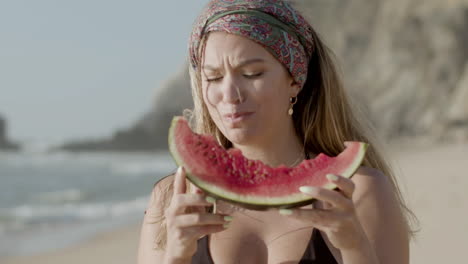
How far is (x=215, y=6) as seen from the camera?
2674mm

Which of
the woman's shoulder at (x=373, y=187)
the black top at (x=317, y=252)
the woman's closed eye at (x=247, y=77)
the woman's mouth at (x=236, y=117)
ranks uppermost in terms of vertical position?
the woman's closed eye at (x=247, y=77)

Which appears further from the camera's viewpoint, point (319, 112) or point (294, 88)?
point (319, 112)

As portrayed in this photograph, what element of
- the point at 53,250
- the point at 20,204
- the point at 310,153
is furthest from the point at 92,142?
the point at 310,153

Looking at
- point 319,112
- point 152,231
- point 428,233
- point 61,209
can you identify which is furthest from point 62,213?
point 319,112

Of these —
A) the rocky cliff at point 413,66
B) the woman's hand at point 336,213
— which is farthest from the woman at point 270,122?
the rocky cliff at point 413,66

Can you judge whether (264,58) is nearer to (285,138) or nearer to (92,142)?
(285,138)

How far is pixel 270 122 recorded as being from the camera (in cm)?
261

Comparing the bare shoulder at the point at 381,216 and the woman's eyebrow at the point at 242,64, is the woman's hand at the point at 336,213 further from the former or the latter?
the woman's eyebrow at the point at 242,64

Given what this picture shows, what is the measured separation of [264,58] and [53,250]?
8.49 m

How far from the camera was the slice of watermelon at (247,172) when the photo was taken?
224 cm

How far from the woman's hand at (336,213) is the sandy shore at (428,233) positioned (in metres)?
3.56

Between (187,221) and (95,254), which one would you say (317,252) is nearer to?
(187,221)

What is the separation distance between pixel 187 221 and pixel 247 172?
0.42 metres

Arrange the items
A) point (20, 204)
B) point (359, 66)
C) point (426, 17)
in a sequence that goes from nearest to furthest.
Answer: point (20, 204) < point (426, 17) < point (359, 66)
